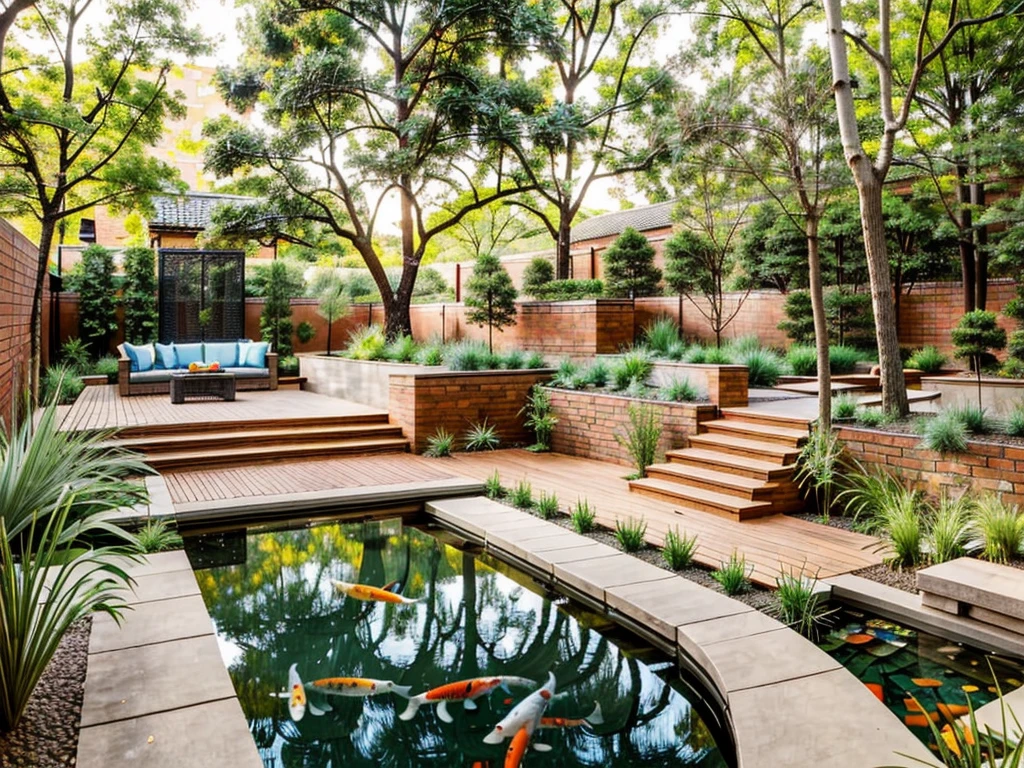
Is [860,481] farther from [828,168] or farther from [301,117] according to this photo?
[301,117]

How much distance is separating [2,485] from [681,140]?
5.94m

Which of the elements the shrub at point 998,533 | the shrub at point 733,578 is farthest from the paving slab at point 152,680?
the shrub at point 998,533

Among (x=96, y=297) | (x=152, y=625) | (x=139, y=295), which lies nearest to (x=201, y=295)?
(x=139, y=295)

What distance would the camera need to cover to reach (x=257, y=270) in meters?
17.6

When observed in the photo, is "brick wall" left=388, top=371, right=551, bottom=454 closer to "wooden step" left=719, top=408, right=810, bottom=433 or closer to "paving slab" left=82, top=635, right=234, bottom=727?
"wooden step" left=719, top=408, right=810, bottom=433

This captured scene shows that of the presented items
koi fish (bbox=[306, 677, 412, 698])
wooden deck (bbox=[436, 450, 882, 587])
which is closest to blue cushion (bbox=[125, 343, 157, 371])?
wooden deck (bbox=[436, 450, 882, 587])

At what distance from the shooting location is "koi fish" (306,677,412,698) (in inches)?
129

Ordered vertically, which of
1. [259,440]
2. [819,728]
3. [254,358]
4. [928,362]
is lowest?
[819,728]

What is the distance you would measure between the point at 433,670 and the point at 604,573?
131 cm

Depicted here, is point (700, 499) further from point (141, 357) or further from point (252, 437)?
point (141, 357)

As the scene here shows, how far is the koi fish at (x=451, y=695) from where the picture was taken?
123 inches

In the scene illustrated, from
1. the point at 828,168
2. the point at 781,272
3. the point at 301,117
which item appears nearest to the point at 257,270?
the point at 301,117

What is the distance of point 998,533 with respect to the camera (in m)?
4.33

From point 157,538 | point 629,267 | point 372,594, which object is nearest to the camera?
point 372,594
